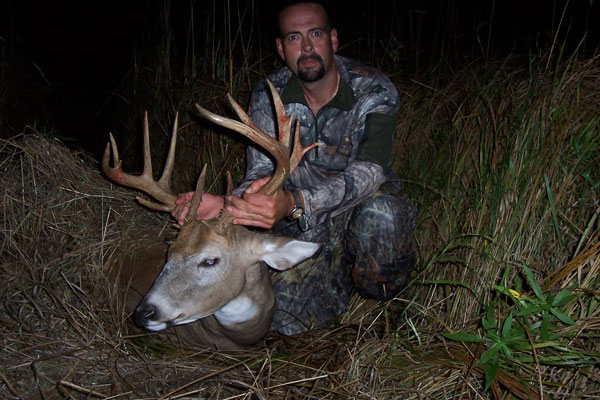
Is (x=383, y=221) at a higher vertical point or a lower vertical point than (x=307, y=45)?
lower

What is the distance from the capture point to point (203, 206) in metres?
2.51

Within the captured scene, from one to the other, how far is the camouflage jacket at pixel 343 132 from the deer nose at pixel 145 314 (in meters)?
0.93

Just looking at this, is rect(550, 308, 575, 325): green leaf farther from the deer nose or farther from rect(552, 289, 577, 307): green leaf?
the deer nose

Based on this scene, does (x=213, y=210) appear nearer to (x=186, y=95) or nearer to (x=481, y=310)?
(x=481, y=310)

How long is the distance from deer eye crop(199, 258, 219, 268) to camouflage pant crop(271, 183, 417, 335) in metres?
0.79

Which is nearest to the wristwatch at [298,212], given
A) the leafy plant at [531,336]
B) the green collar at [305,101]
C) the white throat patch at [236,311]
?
the white throat patch at [236,311]

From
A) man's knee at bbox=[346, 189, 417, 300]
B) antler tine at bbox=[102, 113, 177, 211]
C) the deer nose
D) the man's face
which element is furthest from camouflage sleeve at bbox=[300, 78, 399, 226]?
the deer nose

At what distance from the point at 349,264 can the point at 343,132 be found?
35.3 inches

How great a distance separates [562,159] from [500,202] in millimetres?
363

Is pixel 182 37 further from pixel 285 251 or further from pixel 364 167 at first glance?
pixel 285 251

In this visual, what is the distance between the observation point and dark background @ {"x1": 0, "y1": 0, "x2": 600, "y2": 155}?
4.37 m

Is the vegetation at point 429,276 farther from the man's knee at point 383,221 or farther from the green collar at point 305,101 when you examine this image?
the green collar at point 305,101

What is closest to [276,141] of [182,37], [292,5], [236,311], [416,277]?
[236,311]

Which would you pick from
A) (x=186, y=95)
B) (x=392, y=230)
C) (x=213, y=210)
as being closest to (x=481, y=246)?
(x=392, y=230)
